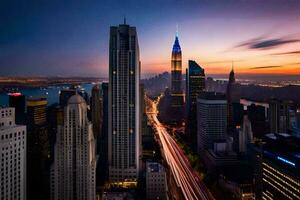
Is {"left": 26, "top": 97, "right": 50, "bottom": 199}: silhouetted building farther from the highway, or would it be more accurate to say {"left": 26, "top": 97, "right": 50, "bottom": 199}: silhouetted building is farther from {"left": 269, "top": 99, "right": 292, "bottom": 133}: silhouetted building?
{"left": 269, "top": 99, "right": 292, "bottom": 133}: silhouetted building

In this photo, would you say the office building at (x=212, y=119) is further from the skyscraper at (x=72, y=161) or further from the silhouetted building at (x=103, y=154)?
the skyscraper at (x=72, y=161)

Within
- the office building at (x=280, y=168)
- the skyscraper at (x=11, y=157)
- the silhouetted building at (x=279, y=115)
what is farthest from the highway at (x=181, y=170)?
the skyscraper at (x=11, y=157)

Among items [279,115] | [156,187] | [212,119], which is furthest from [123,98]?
[279,115]

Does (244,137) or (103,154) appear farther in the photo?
(244,137)

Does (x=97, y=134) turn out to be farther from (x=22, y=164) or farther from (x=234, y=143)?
(x=22, y=164)

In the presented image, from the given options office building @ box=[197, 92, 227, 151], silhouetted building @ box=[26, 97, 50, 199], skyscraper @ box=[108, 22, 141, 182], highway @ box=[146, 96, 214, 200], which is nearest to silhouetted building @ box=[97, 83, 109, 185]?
skyscraper @ box=[108, 22, 141, 182]

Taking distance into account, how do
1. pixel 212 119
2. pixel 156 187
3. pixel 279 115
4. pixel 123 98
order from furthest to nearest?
pixel 212 119 < pixel 279 115 < pixel 123 98 < pixel 156 187

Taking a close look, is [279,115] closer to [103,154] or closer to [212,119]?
[212,119]
